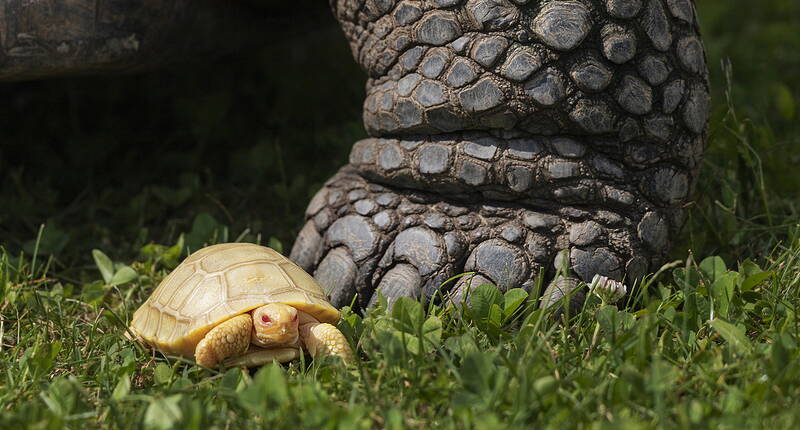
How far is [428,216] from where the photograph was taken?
185 centimetres

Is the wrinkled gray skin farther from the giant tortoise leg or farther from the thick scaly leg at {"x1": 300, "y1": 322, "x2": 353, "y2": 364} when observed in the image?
the thick scaly leg at {"x1": 300, "y1": 322, "x2": 353, "y2": 364}

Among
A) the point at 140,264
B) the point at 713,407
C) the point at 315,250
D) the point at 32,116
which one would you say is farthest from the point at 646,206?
the point at 32,116

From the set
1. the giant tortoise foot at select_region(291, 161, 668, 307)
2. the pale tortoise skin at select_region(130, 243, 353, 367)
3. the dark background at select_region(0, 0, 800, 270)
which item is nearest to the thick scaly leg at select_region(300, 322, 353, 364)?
the pale tortoise skin at select_region(130, 243, 353, 367)

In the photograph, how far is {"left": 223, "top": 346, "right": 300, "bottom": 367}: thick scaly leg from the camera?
158 centimetres

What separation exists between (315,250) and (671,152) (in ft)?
2.78

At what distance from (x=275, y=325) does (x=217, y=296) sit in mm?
160

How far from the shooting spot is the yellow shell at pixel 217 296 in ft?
5.24

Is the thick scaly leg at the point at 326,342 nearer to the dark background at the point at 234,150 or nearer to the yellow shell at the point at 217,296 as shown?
the yellow shell at the point at 217,296

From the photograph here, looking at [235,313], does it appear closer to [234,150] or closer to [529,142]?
[529,142]

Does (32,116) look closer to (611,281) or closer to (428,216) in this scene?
(428,216)

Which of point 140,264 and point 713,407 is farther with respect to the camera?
point 140,264

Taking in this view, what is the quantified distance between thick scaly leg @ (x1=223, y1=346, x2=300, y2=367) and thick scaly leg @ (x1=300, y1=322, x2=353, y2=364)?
0.04m

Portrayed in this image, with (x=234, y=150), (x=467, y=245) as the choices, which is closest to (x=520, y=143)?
(x=467, y=245)

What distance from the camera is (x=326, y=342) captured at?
1570 mm
